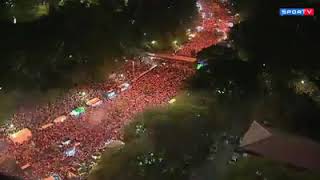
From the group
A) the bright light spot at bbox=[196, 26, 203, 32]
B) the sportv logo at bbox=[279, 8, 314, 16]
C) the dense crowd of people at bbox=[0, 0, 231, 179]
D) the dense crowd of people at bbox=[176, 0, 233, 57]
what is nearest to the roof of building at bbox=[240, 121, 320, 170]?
the dense crowd of people at bbox=[0, 0, 231, 179]

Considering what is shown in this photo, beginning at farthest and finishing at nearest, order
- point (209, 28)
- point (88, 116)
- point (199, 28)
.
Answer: point (209, 28) → point (199, 28) → point (88, 116)

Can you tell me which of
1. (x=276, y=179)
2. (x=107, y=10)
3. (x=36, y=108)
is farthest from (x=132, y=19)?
(x=276, y=179)

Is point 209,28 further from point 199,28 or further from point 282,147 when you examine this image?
point 282,147

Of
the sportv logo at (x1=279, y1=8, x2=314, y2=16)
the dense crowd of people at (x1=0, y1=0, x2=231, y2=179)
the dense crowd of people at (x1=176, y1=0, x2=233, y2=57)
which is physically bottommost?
the dense crowd of people at (x1=0, y1=0, x2=231, y2=179)

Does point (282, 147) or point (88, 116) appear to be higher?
point (282, 147)

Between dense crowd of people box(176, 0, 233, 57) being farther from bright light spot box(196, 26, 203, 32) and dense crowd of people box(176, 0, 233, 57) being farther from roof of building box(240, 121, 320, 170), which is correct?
roof of building box(240, 121, 320, 170)

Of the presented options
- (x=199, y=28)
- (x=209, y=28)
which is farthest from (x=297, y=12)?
(x=209, y=28)
